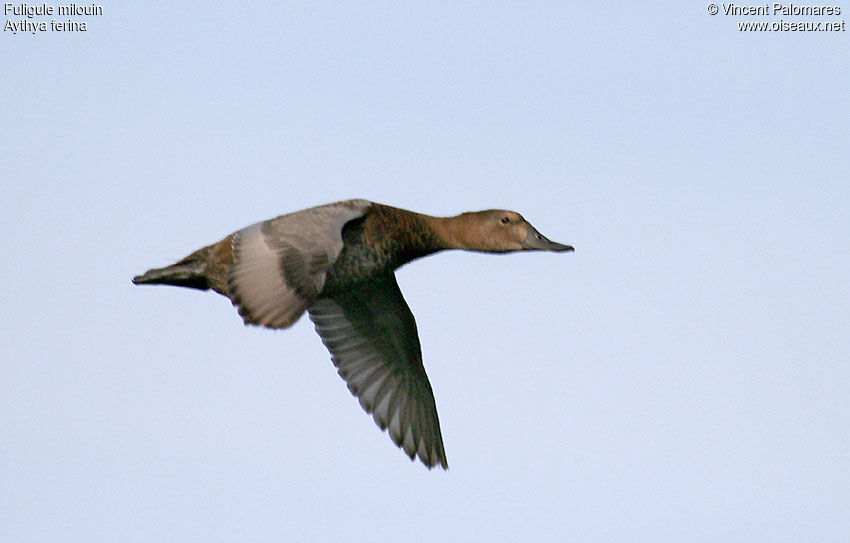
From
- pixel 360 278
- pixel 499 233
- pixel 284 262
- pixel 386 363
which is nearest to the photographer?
pixel 284 262

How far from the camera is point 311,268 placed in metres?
9.09

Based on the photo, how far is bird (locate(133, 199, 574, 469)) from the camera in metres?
8.97

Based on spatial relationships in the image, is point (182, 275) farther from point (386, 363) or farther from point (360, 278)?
point (386, 363)

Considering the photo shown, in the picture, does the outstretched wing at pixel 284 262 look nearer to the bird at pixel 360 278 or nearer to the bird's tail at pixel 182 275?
the bird at pixel 360 278

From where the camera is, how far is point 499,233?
35.3 feet

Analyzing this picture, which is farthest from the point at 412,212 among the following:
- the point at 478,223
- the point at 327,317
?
the point at 327,317

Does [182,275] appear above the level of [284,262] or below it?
above

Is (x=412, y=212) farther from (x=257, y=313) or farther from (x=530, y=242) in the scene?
(x=257, y=313)

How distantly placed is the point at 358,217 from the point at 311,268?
1048mm

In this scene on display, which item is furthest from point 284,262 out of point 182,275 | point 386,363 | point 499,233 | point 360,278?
point 386,363

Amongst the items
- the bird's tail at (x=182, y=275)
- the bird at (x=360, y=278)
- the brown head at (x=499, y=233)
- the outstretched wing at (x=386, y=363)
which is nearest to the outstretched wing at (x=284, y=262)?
the bird at (x=360, y=278)

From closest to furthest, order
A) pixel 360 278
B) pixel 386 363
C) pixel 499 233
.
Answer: pixel 360 278 < pixel 499 233 < pixel 386 363

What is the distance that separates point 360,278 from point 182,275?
1.27 m

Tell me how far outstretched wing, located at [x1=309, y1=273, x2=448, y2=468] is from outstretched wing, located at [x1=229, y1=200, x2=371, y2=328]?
4.66 ft
